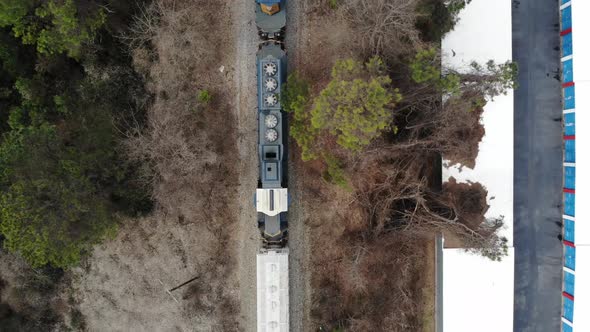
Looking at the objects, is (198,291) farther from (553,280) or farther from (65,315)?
(553,280)

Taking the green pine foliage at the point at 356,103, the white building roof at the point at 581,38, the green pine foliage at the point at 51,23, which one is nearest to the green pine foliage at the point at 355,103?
the green pine foliage at the point at 356,103

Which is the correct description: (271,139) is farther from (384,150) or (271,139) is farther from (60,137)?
(60,137)

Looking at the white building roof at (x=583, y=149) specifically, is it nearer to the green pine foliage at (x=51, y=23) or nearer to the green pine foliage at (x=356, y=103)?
the green pine foliage at (x=356, y=103)

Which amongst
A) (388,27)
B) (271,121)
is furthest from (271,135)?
(388,27)

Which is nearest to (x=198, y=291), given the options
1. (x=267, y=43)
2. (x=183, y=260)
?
(x=183, y=260)

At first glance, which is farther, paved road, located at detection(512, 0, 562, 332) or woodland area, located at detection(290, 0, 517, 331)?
paved road, located at detection(512, 0, 562, 332)

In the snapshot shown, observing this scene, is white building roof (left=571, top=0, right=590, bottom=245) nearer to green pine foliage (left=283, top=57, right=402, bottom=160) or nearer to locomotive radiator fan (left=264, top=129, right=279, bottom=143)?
green pine foliage (left=283, top=57, right=402, bottom=160)

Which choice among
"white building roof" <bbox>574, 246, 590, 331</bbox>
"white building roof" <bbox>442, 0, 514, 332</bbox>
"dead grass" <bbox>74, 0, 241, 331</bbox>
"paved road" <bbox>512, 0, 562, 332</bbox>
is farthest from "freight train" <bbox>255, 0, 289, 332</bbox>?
"white building roof" <bbox>574, 246, 590, 331</bbox>
